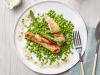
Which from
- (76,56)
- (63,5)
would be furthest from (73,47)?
(63,5)

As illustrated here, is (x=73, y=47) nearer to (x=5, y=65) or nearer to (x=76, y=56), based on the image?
(x=76, y=56)

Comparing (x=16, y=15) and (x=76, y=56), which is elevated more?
(x=16, y=15)
